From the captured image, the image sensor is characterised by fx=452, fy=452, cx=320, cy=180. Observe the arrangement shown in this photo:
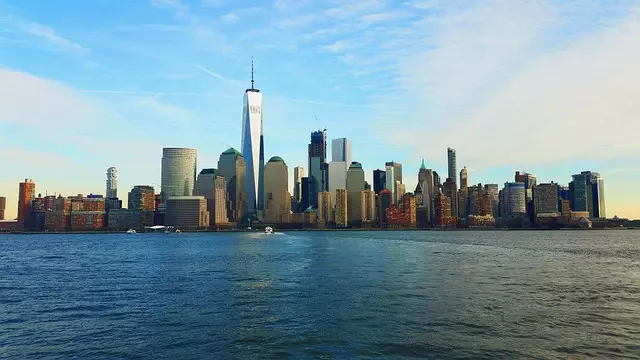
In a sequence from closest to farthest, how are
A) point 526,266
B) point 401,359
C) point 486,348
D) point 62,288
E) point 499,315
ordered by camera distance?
1. point 401,359
2. point 486,348
3. point 499,315
4. point 62,288
5. point 526,266

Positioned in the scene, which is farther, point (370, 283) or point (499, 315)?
point (370, 283)

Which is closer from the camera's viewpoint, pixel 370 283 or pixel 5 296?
pixel 5 296

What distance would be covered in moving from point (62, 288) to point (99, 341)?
35067 millimetres

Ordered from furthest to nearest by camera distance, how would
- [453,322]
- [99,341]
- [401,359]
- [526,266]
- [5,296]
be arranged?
[526,266]
[5,296]
[453,322]
[99,341]
[401,359]

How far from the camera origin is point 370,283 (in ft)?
224

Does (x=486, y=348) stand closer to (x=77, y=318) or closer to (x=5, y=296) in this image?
(x=77, y=318)

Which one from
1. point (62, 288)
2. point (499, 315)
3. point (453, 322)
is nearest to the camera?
point (453, 322)

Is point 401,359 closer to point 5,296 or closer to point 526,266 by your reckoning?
point 5,296

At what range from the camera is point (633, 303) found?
174ft

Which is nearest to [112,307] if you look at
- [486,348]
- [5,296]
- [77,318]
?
[77,318]

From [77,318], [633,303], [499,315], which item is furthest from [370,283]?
[77,318]

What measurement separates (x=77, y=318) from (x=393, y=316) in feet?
104

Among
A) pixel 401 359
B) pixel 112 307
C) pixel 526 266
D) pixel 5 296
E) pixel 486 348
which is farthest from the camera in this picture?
pixel 526 266

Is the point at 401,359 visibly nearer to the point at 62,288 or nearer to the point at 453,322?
the point at 453,322
